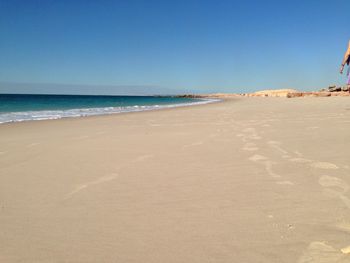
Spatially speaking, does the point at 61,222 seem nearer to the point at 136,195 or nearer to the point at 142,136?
the point at 136,195

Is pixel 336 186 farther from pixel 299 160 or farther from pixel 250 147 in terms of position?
pixel 250 147

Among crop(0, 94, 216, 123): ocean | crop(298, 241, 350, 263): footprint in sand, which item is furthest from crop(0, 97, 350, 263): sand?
crop(0, 94, 216, 123): ocean

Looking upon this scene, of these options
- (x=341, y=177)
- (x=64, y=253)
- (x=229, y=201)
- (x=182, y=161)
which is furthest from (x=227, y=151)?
(x=64, y=253)

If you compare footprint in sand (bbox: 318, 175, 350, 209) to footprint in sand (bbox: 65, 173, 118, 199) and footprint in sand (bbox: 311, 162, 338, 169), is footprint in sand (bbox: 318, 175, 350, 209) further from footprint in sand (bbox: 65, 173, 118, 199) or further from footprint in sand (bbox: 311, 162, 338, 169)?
footprint in sand (bbox: 65, 173, 118, 199)

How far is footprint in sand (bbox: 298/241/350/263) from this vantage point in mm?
2059

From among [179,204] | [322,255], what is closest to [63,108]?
[179,204]

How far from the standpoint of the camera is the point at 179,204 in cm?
315

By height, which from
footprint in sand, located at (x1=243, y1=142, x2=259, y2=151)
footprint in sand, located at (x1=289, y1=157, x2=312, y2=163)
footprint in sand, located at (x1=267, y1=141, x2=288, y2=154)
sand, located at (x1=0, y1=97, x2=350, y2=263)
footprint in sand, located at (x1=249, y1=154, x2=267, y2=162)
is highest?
footprint in sand, located at (x1=267, y1=141, x2=288, y2=154)

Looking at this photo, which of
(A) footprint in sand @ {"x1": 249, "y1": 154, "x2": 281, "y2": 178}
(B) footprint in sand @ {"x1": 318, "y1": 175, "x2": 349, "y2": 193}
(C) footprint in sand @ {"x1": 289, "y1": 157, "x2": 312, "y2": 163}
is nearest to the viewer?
(B) footprint in sand @ {"x1": 318, "y1": 175, "x2": 349, "y2": 193}

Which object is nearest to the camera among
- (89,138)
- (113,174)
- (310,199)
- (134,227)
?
(134,227)

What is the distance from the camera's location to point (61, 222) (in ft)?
9.13

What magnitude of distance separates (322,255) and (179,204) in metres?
1.37

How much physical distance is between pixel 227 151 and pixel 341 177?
78.9 inches

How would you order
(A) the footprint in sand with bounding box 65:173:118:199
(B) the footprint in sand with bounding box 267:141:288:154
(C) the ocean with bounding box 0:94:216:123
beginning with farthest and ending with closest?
(C) the ocean with bounding box 0:94:216:123, (B) the footprint in sand with bounding box 267:141:288:154, (A) the footprint in sand with bounding box 65:173:118:199
